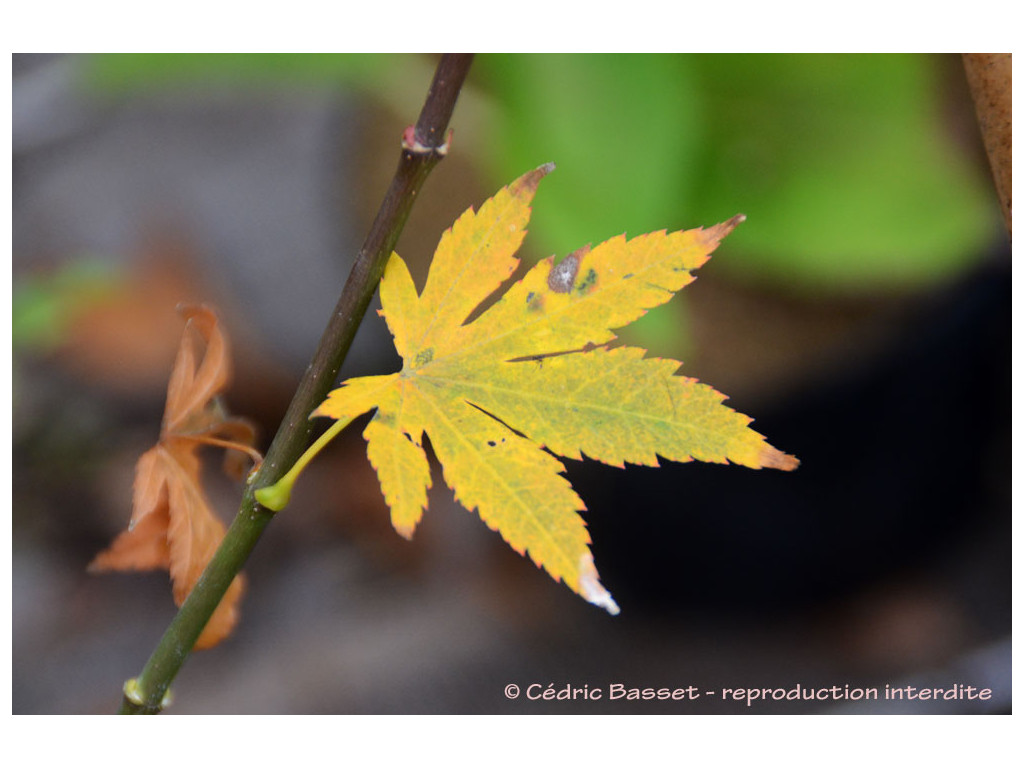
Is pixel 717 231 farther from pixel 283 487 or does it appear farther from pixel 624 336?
pixel 624 336

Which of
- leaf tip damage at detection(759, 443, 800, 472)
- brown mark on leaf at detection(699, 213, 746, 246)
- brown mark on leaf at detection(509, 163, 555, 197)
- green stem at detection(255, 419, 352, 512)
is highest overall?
brown mark on leaf at detection(509, 163, 555, 197)

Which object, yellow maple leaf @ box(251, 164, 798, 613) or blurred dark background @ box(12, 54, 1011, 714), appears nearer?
yellow maple leaf @ box(251, 164, 798, 613)

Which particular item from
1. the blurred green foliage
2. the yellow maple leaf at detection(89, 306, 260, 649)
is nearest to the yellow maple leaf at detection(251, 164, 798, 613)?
the yellow maple leaf at detection(89, 306, 260, 649)

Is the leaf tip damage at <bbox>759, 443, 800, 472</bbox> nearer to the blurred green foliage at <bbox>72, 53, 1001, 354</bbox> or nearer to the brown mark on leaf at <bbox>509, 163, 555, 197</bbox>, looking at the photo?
the brown mark on leaf at <bbox>509, 163, 555, 197</bbox>

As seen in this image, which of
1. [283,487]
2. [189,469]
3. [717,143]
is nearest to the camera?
[283,487]

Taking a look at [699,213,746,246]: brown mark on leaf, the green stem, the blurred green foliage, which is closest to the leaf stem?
the green stem

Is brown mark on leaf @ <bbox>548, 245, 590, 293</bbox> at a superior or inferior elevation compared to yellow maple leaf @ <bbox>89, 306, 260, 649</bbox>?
superior

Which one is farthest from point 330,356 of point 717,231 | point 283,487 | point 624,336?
point 624,336

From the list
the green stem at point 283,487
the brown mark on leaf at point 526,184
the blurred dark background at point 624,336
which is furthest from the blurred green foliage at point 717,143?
the green stem at point 283,487
